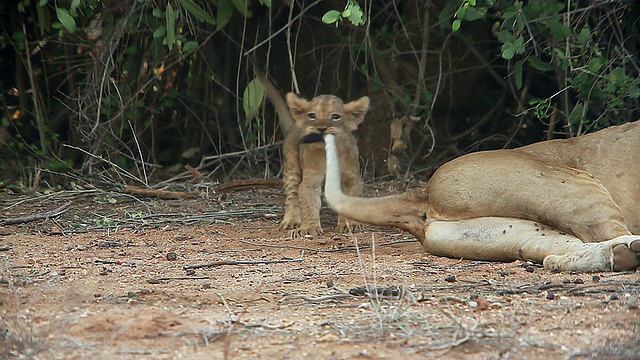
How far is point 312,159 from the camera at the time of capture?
20.1 ft

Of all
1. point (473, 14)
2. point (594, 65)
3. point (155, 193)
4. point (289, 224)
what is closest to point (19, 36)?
point (155, 193)

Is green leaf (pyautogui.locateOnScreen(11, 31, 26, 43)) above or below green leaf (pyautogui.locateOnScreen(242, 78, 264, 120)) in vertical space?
above

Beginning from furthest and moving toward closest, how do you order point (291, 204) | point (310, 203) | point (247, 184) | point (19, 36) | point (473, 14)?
point (19, 36) < point (247, 184) < point (291, 204) < point (310, 203) < point (473, 14)

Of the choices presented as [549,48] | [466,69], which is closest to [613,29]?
[549,48]

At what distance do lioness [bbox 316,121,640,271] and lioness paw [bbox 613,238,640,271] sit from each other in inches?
2.6

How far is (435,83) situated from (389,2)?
3.43ft

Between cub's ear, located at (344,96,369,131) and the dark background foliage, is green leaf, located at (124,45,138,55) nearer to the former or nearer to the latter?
the dark background foliage

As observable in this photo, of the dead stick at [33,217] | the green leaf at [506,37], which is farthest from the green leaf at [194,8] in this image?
the green leaf at [506,37]

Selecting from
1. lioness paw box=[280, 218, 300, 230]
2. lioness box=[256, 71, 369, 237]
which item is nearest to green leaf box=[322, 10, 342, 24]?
lioness box=[256, 71, 369, 237]

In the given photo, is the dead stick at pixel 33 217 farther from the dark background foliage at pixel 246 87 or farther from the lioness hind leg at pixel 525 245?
the lioness hind leg at pixel 525 245

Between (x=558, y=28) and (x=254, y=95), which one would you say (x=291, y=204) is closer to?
(x=254, y=95)

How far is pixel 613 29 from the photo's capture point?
20.6ft

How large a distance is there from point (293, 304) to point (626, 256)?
A: 5.06ft

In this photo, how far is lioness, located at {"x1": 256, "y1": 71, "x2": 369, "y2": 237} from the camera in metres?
5.92
